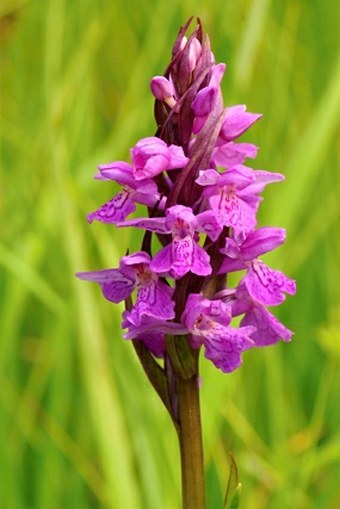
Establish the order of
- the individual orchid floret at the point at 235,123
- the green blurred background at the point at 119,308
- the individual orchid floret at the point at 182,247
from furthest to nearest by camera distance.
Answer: the green blurred background at the point at 119,308 < the individual orchid floret at the point at 235,123 < the individual orchid floret at the point at 182,247

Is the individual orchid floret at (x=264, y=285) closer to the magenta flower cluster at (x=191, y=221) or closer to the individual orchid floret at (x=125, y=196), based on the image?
the magenta flower cluster at (x=191, y=221)

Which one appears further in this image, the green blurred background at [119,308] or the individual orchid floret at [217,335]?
the green blurred background at [119,308]

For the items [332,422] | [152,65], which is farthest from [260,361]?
[152,65]

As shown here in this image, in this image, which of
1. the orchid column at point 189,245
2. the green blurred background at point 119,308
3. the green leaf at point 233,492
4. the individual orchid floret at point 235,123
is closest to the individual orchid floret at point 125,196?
the orchid column at point 189,245

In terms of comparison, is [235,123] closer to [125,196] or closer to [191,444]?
[125,196]

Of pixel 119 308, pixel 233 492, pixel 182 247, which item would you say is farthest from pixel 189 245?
pixel 119 308

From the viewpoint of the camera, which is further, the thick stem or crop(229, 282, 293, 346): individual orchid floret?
crop(229, 282, 293, 346): individual orchid floret

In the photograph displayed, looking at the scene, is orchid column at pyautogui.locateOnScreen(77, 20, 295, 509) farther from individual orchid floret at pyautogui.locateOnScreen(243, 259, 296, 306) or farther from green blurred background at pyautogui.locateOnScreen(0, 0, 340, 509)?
green blurred background at pyautogui.locateOnScreen(0, 0, 340, 509)

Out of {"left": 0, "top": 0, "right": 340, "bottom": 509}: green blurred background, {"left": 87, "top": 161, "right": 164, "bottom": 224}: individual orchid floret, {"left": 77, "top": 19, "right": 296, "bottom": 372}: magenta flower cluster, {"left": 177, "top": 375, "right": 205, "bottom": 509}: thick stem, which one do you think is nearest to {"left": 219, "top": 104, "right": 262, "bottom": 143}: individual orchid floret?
{"left": 77, "top": 19, "right": 296, "bottom": 372}: magenta flower cluster
